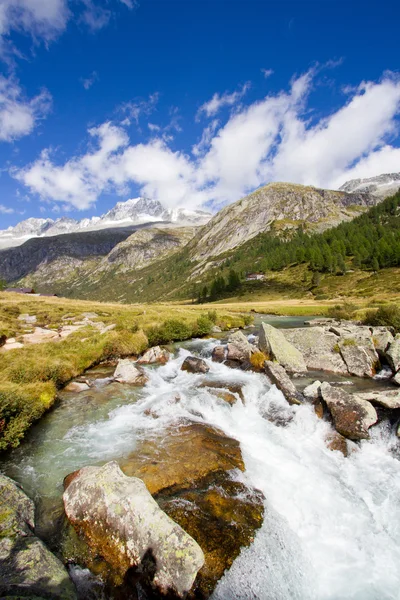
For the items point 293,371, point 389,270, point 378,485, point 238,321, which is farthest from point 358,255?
point 378,485

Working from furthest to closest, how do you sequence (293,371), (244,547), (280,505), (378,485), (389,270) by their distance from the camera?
1. (389,270)
2. (293,371)
3. (378,485)
4. (280,505)
5. (244,547)

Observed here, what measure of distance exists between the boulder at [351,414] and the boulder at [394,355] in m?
7.96

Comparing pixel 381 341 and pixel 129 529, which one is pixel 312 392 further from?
pixel 129 529

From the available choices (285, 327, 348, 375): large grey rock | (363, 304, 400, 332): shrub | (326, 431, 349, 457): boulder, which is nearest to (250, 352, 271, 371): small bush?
(285, 327, 348, 375): large grey rock

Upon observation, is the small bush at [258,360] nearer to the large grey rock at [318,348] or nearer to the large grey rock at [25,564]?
the large grey rock at [318,348]

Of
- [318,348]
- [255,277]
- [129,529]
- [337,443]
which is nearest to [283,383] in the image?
[337,443]

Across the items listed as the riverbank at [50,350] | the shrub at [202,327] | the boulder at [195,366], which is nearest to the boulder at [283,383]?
the boulder at [195,366]

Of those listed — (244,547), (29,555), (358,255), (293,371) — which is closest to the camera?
(29,555)

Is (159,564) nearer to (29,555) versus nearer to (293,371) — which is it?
(29,555)

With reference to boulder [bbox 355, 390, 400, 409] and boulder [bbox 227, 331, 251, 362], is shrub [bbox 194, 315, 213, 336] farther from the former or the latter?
boulder [bbox 355, 390, 400, 409]

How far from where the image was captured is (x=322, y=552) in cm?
838

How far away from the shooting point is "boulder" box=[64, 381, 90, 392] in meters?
19.8

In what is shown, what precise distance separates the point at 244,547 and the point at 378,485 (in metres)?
6.35

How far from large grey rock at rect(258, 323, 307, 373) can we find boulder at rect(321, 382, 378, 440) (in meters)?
7.86
